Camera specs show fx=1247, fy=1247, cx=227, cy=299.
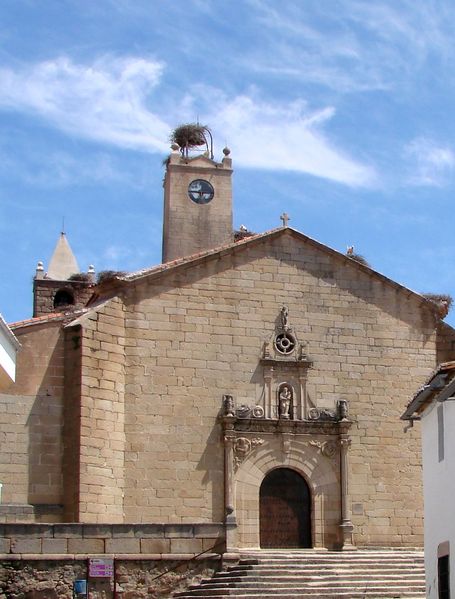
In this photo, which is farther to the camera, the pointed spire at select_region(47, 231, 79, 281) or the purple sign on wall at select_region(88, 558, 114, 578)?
the pointed spire at select_region(47, 231, 79, 281)

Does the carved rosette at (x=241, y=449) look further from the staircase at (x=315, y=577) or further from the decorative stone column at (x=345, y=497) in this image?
the staircase at (x=315, y=577)

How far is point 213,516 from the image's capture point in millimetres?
25109

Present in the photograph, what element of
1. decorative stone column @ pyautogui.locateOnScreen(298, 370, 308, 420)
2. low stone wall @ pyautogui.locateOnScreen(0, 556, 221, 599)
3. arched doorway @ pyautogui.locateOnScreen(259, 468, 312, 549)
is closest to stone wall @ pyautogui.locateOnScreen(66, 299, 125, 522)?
low stone wall @ pyautogui.locateOnScreen(0, 556, 221, 599)

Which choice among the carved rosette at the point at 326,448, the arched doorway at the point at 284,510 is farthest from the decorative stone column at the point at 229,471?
the carved rosette at the point at 326,448

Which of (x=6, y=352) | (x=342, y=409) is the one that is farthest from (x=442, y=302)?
(x=6, y=352)

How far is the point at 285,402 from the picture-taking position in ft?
86.2

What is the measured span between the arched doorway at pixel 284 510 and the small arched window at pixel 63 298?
1372 cm

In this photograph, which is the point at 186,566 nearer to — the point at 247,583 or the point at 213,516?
the point at 247,583

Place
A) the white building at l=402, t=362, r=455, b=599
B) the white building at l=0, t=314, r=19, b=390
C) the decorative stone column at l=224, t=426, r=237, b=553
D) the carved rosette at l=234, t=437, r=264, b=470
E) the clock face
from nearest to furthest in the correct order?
the white building at l=0, t=314, r=19, b=390, the white building at l=402, t=362, r=455, b=599, the decorative stone column at l=224, t=426, r=237, b=553, the carved rosette at l=234, t=437, r=264, b=470, the clock face

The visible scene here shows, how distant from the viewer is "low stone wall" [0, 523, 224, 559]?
67.5ft

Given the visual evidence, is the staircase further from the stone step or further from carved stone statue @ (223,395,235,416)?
carved stone statue @ (223,395,235,416)

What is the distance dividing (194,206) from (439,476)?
1916 centimetres

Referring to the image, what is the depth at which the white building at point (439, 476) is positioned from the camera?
16344 mm

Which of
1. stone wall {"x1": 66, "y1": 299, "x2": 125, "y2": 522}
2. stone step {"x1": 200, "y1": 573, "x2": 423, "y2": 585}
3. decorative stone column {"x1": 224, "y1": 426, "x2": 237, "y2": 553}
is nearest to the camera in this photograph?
stone step {"x1": 200, "y1": 573, "x2": 423, "y2": 585}
